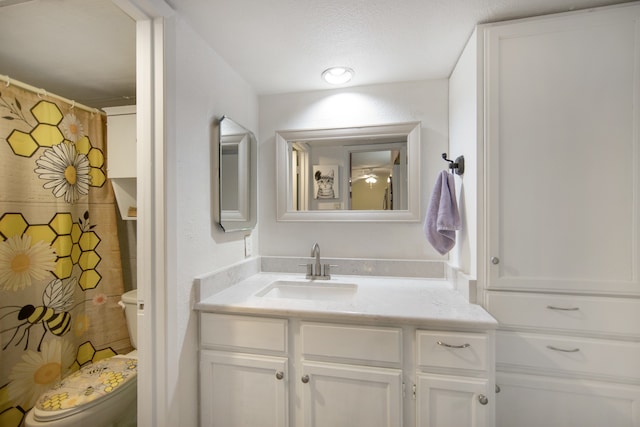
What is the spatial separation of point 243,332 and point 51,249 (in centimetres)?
127

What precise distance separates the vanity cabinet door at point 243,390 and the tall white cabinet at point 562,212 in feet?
3.19

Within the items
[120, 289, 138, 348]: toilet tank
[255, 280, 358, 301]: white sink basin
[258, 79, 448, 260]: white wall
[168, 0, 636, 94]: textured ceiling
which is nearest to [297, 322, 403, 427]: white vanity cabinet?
[255, 280, 358, 301]: white sink basin

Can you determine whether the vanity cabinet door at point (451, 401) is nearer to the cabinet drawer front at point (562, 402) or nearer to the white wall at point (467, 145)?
the cabinet drawer front at point (562, 402)

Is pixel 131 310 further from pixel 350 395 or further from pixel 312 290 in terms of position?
pixel 350 395

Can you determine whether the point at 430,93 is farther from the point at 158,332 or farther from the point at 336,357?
the point at 158,332

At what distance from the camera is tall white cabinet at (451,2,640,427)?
42.0 inches

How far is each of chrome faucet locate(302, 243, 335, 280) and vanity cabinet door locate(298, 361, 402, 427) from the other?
60 cm

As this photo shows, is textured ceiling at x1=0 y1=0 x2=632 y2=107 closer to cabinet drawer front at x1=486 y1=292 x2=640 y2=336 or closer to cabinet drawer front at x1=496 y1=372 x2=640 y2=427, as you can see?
cabinet drawer front at x1=486 y1=292 x2=640 y2=336

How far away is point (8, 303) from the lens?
137 centimetres

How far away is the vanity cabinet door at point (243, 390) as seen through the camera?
3.87 feet

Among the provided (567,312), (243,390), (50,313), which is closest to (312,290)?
(243,390)

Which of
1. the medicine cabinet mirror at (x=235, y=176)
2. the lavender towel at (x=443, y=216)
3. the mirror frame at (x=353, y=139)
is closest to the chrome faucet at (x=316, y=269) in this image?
the mirror frame at (x=353, y=139)

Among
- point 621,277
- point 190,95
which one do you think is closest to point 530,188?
point 621,277

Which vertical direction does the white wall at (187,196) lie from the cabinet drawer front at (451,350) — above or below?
above
